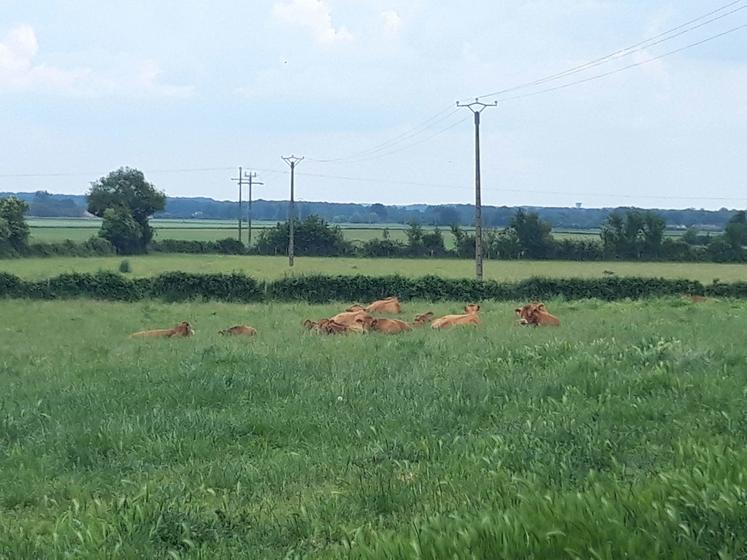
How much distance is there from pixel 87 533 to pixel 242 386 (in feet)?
18.4

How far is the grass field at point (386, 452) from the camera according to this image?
3.95 m

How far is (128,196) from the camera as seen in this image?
70750mm

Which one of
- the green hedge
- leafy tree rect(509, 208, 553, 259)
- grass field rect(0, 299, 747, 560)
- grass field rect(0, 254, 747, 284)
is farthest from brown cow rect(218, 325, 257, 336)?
leafy tree rect(509, 208, 553, 259)

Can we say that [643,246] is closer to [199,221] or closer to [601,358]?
[601,358]

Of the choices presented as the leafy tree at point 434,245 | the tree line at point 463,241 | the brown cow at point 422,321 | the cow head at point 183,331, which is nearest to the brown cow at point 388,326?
the brown cow at point 422,321

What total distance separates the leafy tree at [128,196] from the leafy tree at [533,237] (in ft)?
92.3

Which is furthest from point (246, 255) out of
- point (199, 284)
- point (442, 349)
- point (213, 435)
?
point (213, 435)

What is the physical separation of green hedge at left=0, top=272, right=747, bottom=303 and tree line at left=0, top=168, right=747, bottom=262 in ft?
90.1

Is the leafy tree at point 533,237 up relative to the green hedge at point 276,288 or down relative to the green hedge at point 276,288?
up

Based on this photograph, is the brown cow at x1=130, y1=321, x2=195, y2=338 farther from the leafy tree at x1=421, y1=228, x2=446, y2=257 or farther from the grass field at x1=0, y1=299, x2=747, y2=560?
the leafy tree at x1=421, y1=228, x2=446, y2=257

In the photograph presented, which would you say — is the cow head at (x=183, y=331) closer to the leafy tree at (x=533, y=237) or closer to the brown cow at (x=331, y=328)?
the brown cow at (x=331, y=328)

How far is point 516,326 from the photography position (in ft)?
63.9

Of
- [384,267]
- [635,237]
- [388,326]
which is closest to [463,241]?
[635,237]

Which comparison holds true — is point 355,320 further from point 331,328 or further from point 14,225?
point 14,225
